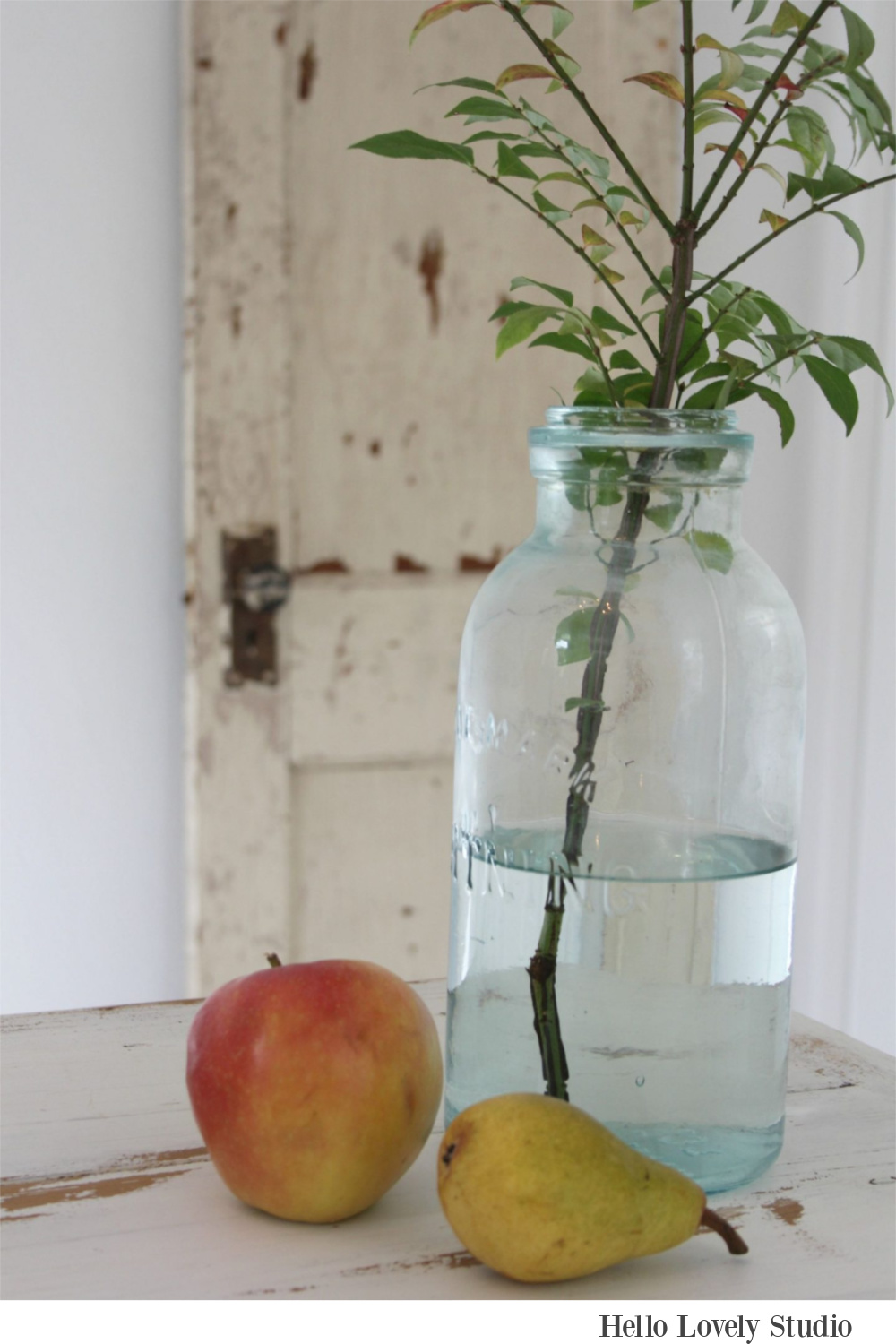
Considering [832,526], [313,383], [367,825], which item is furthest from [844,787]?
[313,383]

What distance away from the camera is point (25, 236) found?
5.12 ft

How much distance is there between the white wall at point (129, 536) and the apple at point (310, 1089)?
1.15 meters

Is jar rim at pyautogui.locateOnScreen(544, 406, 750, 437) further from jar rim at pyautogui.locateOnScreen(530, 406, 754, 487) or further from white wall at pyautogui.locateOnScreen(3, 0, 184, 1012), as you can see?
white wall at pyautogui.locateOnScreen(3, 0, 184, 1012)

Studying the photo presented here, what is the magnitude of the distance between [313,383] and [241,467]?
0.13 metres

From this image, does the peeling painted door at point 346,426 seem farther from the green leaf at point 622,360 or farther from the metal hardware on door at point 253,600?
the green leaf at point 622,360

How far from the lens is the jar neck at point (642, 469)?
0.56 meters

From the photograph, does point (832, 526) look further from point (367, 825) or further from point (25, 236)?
point (25, 236)

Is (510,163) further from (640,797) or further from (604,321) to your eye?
(640,797)

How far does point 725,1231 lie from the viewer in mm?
514

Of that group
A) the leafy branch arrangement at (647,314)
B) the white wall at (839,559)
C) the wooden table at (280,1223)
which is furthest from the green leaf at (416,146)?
the white wall at (839,559)

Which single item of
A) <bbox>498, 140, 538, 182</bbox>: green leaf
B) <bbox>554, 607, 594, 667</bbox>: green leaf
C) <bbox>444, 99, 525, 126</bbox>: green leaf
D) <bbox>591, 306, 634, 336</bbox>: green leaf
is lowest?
<bbox>554, 607, 594, 667</bbox>: green leaf

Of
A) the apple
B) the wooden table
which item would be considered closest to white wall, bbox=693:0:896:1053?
the wooden table

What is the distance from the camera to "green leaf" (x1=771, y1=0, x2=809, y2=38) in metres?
0.52

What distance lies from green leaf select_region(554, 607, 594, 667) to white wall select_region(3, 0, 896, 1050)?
1.16m
